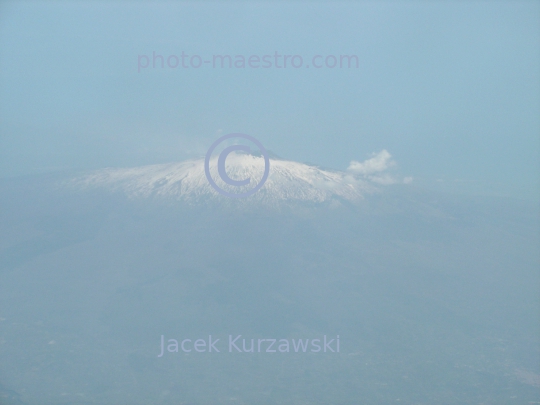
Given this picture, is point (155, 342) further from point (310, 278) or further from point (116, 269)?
point (310, 278)

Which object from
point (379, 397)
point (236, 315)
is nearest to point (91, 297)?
point (236, 315)

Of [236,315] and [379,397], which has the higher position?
[236,315]

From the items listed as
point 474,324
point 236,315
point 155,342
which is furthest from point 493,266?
point 155,342

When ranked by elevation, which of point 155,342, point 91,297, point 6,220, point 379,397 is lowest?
point 379,397

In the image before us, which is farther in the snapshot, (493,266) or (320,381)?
(493,266)

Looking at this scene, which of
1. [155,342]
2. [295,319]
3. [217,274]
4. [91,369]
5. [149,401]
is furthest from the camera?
[217,274]

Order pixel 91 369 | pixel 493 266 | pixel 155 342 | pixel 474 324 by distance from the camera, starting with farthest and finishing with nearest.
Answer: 1. pixel 493 266
2. pixel 474 324
3. pixel 155 342
4. pixel 91 369

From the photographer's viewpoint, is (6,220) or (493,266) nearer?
(6,220)

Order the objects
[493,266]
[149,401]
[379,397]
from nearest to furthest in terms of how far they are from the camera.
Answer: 1. [149,401]
2. [379,397]
3. [493,266]

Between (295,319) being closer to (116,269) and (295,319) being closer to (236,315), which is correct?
(236,315)
